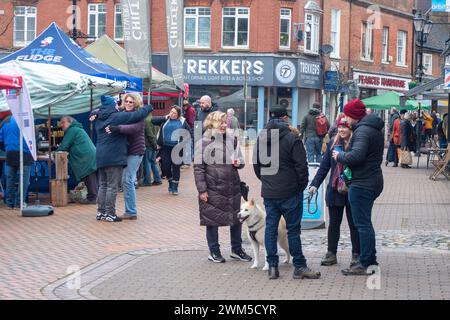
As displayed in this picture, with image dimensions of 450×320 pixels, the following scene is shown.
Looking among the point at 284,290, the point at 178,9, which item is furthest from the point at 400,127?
the point at 284,290

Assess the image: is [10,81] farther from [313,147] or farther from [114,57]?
[313,147]

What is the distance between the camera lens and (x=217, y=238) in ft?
34.2

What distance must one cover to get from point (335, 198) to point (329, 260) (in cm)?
76

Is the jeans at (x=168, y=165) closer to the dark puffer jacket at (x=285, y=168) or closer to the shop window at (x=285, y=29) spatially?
the dark puffer jacket at (x=285, y=168)

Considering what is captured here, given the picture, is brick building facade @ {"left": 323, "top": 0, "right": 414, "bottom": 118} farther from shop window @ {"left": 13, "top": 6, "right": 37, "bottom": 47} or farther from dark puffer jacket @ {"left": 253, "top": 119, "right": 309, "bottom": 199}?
dark puffer jacket @ {"left": 253, "top": 119, "right": 309, "bottom": 199}

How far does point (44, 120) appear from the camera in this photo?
18.2 meters

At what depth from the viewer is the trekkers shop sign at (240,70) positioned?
1588 inches

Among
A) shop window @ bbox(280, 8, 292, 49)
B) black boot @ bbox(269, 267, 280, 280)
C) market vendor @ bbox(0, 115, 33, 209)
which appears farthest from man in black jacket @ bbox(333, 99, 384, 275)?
shop window @ bbox(280, 8, 292, 49)

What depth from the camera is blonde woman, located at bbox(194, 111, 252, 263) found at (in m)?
10.2

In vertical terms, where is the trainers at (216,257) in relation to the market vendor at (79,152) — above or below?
below

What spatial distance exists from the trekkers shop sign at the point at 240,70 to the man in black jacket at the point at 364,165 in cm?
3101

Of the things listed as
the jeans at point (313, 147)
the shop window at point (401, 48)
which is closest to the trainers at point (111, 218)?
the jeans at point (313, 147)

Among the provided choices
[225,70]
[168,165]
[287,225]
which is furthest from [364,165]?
[225,70]
